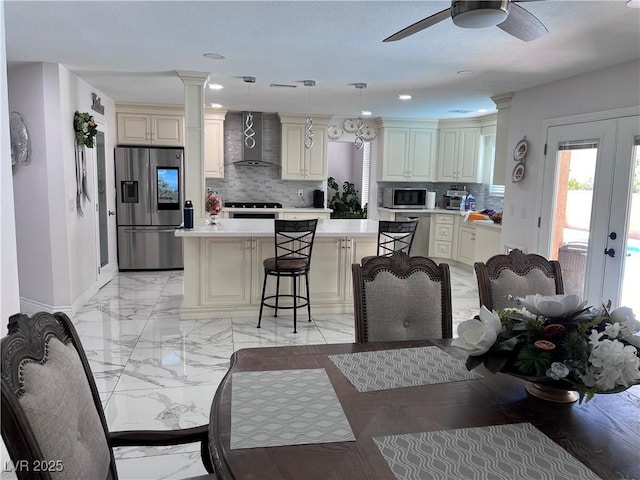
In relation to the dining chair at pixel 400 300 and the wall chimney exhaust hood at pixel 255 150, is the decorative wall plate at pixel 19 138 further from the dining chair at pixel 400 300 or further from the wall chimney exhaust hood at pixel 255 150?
the dining chair at pixel 400 300

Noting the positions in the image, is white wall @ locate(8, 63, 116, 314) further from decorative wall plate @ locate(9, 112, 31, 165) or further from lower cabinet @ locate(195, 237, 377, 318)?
lower cabinet @ locate(195, 237, 377, 318)

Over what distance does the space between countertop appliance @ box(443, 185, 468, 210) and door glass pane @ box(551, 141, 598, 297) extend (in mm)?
3026

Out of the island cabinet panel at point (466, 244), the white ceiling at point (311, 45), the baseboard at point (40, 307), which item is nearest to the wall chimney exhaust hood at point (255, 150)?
the white ceiling at point (311, 45)

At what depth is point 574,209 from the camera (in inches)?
168

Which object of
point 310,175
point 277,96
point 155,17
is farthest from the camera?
point 310,175

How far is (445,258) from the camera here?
7.51 m

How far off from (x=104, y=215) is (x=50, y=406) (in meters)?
5.29

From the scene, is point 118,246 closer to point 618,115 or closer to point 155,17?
point 155,17

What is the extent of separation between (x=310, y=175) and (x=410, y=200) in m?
1.72

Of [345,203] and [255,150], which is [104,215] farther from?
[345,203]

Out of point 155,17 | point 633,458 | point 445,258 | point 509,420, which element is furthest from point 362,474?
point 445,258

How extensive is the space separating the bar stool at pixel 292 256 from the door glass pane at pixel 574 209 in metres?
2.39

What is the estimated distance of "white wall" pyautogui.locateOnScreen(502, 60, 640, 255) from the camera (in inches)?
148

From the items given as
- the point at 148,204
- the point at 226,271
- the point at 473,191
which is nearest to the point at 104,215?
the point at 148,204
